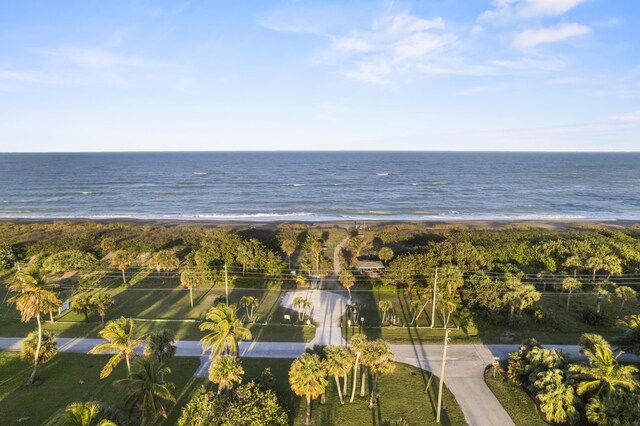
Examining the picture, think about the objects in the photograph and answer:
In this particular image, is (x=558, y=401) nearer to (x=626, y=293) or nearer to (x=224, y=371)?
(x=224, y=371)

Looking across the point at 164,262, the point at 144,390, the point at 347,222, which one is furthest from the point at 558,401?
the point at 347,222

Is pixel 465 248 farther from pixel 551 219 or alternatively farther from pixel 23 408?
pixel 551 219

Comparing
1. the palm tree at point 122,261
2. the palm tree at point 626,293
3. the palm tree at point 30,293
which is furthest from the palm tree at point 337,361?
the palm tree at point 122,261

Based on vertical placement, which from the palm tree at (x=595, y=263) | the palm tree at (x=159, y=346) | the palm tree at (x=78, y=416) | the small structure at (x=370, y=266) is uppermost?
the palm tree at (x=78, y=416)

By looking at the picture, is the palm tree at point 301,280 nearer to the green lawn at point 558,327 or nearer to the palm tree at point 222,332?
the palm tree at point 222,332

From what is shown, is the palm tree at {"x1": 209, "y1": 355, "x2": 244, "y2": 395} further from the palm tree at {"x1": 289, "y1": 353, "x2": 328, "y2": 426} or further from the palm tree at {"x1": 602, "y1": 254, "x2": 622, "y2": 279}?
the palm tree at {"x1": 602, "y1": 254, "x2": 622, "y2": 279}

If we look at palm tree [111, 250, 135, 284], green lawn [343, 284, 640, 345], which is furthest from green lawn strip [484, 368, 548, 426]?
palm tree [111, 250, 135, 284]
